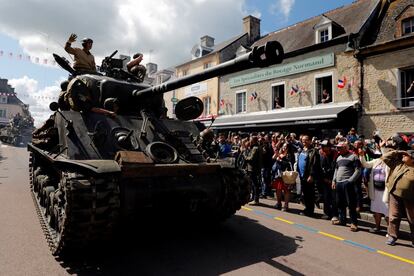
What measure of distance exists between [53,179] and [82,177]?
237 cm

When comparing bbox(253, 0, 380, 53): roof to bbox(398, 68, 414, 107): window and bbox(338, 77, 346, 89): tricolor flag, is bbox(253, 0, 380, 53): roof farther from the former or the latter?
bbox(398, 68, 414, 107): window

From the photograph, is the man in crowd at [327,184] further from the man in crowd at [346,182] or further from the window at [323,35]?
the window at [323,35]

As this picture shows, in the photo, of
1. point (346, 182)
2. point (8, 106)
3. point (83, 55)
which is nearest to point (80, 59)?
point (83, 55)

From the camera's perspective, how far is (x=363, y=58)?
15.9 metres

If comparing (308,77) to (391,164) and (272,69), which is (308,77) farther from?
(391,164)

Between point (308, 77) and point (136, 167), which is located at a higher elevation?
point (308, 77)

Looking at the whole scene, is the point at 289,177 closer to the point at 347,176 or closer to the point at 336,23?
the point at 347,176

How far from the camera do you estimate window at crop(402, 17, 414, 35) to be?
1476 centimetres

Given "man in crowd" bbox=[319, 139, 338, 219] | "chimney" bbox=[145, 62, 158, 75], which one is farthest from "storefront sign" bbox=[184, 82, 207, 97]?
"man in crowd" bbox=[319, 139, 338, 219]

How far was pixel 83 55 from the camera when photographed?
25.0 feet

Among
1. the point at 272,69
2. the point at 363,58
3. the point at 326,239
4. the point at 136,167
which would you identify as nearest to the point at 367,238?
the point at 326,239

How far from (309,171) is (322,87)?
11.7 meters

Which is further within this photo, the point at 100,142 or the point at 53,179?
the point at 53,179

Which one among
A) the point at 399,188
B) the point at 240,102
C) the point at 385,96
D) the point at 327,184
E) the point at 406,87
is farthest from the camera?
the point at 240,102
